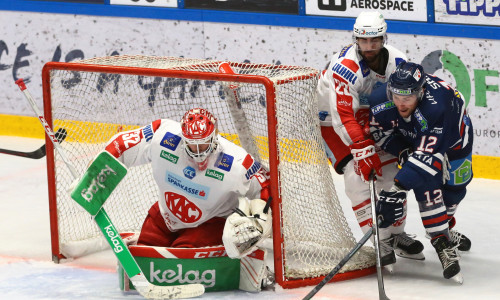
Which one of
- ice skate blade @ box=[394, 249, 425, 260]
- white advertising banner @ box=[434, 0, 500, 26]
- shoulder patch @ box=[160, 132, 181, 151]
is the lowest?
ice skate blade @ box=[394, 249, 425, 260]

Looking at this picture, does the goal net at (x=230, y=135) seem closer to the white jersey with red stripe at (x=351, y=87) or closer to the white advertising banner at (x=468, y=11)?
the white jersey with red stripe at (x=351, y=87)

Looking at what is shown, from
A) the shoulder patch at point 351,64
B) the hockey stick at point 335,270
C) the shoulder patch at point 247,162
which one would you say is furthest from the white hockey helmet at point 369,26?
the hockey stick at point 335,270

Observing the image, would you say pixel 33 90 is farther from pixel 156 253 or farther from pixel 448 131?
pixel 448 131

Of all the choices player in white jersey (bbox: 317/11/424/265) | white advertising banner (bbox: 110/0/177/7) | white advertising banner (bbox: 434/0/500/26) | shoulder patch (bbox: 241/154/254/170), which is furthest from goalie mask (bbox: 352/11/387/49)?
white advertising banner (bbox: 110/0/177/7)

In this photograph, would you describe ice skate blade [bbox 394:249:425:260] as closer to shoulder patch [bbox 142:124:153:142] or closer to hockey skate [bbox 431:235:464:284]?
hockey skate [bbox 431:235:464:284]

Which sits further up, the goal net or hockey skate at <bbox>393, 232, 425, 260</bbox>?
the goal net

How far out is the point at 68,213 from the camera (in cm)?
585

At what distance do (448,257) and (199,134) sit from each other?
1.26m

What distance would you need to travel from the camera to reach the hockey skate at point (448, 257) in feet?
17.0

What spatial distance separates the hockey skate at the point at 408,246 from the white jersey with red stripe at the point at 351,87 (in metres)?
0.57

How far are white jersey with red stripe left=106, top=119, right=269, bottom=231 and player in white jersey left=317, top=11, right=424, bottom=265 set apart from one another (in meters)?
0.44

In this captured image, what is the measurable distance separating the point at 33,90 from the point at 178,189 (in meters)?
3.31

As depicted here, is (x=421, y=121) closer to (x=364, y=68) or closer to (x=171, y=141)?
(x=364, y=68)

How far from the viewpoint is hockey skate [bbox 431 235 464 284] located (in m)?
5.19
